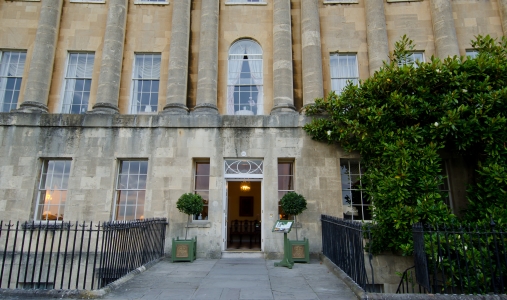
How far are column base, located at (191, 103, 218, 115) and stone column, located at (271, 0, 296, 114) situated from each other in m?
2.15

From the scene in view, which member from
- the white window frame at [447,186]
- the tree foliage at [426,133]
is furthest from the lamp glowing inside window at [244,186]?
the white window frame at [447,186]

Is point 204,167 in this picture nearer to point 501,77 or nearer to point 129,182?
point 129,182

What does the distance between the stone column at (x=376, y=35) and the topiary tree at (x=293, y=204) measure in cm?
591

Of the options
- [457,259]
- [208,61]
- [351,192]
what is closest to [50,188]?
[208,61]

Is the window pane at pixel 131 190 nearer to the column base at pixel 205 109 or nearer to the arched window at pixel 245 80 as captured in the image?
the column base at pixel 205 109

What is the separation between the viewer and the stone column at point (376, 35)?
12.5m

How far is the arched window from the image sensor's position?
1270 cm

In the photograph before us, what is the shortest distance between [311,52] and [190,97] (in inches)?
196

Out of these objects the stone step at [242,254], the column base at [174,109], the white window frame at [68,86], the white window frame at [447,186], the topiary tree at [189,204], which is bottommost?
the stone step at [242,254]

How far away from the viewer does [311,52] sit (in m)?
12.5

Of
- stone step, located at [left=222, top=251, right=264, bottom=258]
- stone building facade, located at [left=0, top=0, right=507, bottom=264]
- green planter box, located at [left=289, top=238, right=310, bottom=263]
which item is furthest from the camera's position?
stone building facade, located at [left=0, top=0, right=507, bottom=264]

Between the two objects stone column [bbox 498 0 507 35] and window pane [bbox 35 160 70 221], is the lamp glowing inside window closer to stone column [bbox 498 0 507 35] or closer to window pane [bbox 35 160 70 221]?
window pane [bbox 35 160 70 221]

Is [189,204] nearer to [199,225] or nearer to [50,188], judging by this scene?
[199,225]

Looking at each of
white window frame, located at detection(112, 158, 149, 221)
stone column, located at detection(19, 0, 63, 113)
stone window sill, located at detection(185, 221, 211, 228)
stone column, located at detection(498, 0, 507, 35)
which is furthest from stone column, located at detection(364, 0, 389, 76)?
stone column, located at detection(19, 0, 63, 113)
